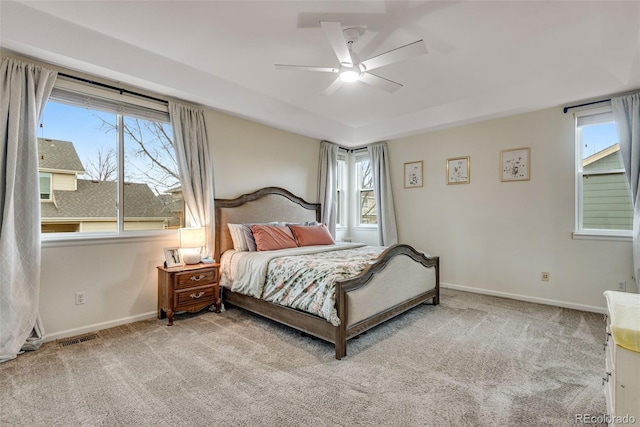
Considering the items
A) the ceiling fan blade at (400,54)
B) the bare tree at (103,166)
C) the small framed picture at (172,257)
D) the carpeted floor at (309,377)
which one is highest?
the ceiling fan blade at (400,54)

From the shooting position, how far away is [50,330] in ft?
8.90

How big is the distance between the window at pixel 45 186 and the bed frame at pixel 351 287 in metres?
1.61

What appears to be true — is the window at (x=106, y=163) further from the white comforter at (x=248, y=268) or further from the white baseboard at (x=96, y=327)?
the white baseboard at (x=96, y=327)

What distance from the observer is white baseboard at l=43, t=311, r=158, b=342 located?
2.73 metres

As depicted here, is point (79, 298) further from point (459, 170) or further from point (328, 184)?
point (459, 170)

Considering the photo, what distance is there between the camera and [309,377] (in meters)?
2.11

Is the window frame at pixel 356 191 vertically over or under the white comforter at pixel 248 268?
over

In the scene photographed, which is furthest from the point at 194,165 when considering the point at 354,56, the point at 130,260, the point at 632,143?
the point at 632,143

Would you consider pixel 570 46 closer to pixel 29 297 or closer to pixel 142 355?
pixel 142 355

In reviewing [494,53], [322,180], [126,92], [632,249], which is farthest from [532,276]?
[126,92]

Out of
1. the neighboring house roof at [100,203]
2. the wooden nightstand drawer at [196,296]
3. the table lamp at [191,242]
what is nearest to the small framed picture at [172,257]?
the table lamp at [191,242]

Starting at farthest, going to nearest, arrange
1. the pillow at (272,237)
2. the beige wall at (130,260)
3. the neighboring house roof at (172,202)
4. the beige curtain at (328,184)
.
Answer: the beige curtain at (328,184)
the pillow at (272,237)
the neighboring house roof at (172,202)
the beige wall at (130,260)

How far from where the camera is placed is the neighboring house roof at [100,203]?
282cm

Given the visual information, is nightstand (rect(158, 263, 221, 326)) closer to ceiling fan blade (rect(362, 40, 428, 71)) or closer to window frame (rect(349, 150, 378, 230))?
ceiling fan blade (rect(362, 40, 428, 71))
